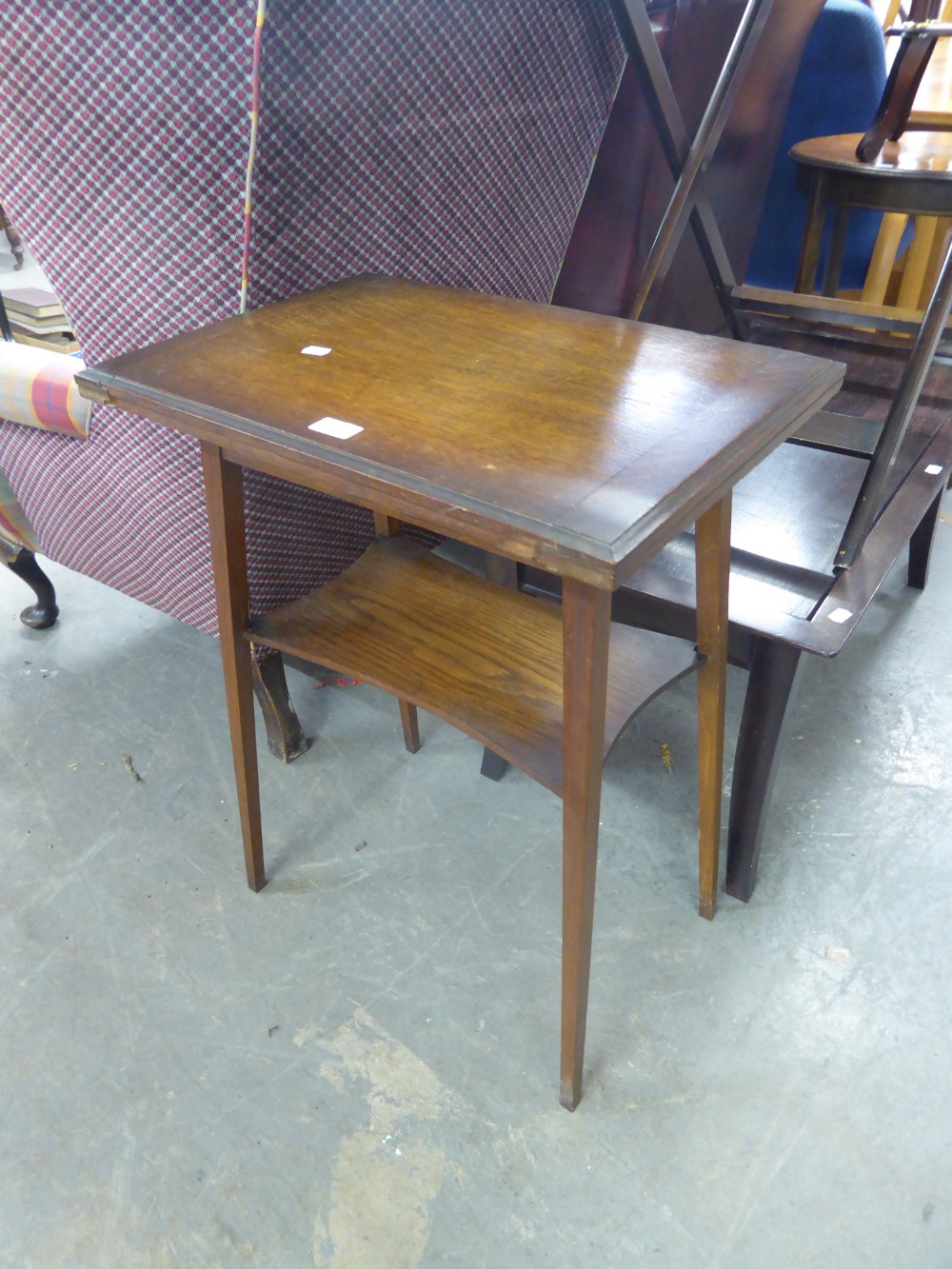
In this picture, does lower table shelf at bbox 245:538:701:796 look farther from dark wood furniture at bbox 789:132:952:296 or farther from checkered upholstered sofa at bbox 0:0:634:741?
dark wood furniture at bbox 789:132:952:296

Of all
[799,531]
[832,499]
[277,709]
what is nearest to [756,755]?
[799,531]

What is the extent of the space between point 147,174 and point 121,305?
0.16 meters

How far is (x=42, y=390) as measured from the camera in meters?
1.11

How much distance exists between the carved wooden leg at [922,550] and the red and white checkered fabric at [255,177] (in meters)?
0.83

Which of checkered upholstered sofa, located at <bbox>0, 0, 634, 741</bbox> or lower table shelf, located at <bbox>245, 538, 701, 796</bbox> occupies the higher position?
checkered upholstered sofa, located at <bbox>0, 0, 634, 741</bbox>

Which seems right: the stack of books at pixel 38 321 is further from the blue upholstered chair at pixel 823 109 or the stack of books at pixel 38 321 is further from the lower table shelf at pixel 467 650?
the blue upholstered chair at pixel 823 109

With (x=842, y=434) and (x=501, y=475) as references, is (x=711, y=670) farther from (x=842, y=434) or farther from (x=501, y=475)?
(x=842, y=434)

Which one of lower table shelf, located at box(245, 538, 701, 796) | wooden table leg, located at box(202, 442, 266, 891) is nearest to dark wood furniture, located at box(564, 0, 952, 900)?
lower table shelf, located at box(245, 538, 701, 796)

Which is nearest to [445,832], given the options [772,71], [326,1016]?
[326,1016]

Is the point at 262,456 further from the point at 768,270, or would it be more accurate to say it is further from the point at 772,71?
the point at 768,270

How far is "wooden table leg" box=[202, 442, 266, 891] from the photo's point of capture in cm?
80

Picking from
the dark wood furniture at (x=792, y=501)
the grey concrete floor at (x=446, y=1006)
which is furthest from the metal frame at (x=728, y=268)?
the grey concrete floor at (x=446, y=1006)

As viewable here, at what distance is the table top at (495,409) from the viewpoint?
0.56 meters

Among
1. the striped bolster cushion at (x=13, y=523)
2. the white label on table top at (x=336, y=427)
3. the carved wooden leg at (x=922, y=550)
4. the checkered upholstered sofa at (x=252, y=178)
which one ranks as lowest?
the carved wooden leg at (x=922, y=550)
